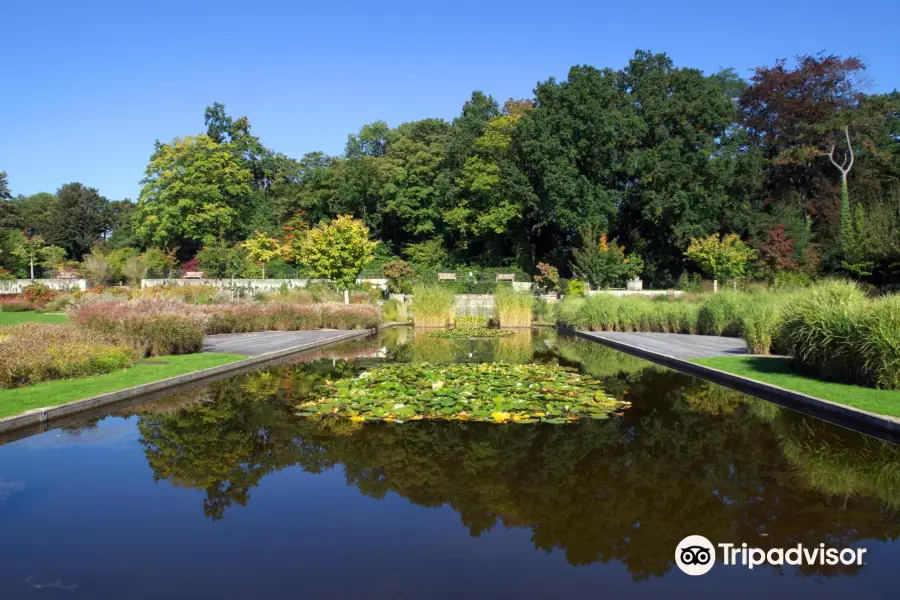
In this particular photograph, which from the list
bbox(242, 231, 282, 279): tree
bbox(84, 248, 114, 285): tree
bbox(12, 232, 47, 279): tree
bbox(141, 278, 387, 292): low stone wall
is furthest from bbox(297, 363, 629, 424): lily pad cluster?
bbox(12, 232, 47, 279): tree

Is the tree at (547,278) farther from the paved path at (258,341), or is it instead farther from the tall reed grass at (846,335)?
the tall reed grass at (846,335)

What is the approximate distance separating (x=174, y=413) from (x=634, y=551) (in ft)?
23.0

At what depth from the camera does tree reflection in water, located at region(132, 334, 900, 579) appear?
491 cm

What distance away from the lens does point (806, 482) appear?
5.98m

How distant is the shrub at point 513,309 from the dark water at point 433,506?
1901cm

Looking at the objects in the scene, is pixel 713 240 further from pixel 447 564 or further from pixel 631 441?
pixel 447 564

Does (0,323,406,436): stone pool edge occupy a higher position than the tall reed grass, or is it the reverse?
the tall reed grass

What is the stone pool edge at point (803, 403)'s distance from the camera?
7683mm

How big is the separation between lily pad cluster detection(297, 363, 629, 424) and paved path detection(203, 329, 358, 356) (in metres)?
5.29

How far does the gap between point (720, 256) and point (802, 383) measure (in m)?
26.9

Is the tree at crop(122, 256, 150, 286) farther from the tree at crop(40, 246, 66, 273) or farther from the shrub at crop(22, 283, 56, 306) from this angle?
the tree at crop(40, 246, 66, 273)

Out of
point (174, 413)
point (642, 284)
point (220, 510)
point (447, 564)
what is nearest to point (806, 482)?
point (447, 564)

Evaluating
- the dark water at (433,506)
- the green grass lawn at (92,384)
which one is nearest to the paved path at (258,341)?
the green grass lawn at (92,384)

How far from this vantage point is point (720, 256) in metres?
35.3
